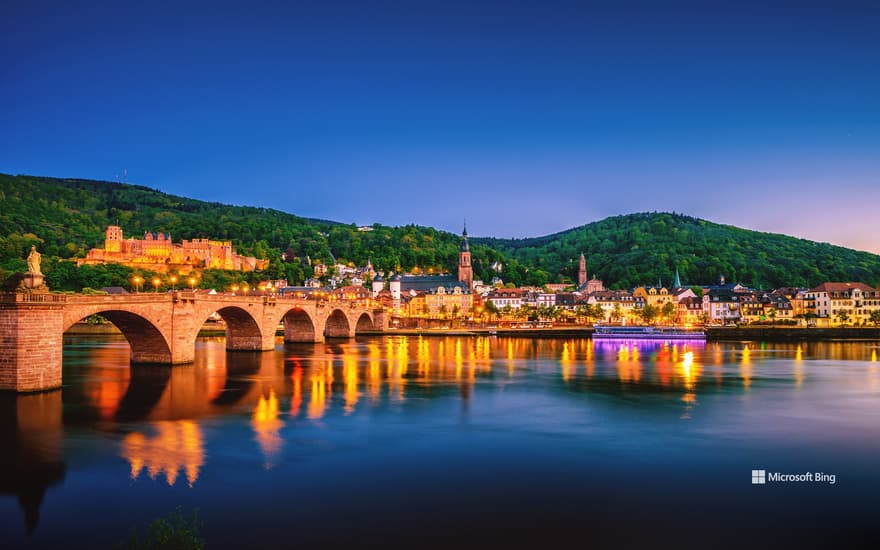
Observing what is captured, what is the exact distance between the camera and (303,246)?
196m

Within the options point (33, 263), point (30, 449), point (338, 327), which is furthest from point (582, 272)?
point (30, 449)

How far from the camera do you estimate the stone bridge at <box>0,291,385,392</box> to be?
24.8 metres

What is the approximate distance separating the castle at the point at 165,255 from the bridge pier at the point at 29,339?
115 metres

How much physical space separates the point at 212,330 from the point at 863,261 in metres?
142

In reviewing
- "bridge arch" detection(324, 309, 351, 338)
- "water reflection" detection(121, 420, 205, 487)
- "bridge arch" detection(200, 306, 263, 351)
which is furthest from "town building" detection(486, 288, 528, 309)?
"water reflection" detection(121, 420, 205, 487)

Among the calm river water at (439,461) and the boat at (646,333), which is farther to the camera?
the boat at (646,333)

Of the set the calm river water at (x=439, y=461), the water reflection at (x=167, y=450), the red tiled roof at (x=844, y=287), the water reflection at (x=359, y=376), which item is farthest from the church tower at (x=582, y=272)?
the water reflection at (x=167, y=450)

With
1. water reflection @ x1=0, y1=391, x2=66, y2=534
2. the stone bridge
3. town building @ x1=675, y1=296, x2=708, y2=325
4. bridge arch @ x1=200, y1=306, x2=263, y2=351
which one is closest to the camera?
water reflection @ x1=0, y1=391, x2=66, y2=534

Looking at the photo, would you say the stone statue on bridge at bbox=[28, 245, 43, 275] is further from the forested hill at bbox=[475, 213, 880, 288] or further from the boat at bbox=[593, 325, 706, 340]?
the forested hill at bbox=[475, 213, 880, 288]

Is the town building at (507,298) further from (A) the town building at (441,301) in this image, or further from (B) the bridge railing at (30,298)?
(B) the bridge railing at (30,298)

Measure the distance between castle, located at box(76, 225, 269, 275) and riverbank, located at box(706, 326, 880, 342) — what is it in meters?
99.4

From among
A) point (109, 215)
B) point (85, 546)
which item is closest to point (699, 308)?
point (85, 546)

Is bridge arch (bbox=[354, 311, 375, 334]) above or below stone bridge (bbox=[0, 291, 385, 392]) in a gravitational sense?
below

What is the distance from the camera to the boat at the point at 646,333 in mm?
85188
